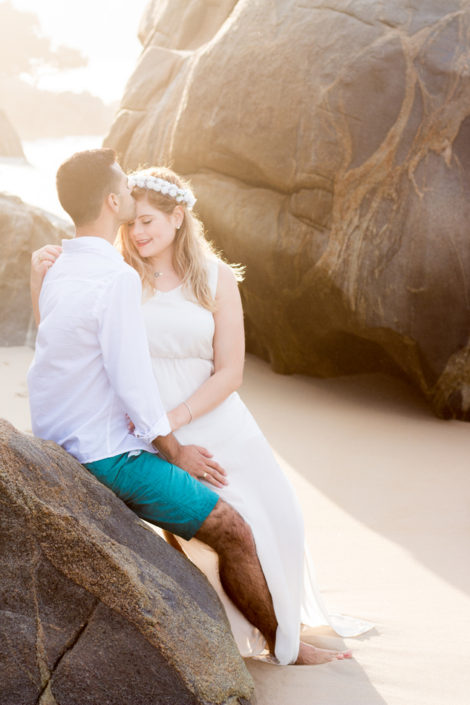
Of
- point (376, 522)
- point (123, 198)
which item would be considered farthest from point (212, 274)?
point (376, 522)

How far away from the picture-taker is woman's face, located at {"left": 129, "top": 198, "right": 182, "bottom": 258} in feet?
11.0

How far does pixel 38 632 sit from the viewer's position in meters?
2.26

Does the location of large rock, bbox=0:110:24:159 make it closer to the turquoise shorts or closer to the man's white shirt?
the man's white shirt

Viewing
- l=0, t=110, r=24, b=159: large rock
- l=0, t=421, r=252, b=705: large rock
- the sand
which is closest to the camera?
l=0, t=421, r=252, b=705: large rock

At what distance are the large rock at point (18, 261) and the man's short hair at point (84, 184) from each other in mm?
4953

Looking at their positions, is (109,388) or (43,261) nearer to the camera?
(109,388)

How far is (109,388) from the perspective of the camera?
8.93ft

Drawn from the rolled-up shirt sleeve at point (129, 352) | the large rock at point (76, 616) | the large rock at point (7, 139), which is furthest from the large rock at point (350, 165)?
the large rock at point (7, 139)

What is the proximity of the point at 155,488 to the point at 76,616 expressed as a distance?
529mm

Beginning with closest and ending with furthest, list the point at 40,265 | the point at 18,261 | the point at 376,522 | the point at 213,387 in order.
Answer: the point at 40,265, the point at 213,387, the point at 376,522, the point at 18,261

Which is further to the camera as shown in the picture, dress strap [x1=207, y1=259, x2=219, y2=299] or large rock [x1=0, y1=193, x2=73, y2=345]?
large rock [x1=0, y1=193, x2=73, y2=345]

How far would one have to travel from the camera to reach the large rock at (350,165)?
6227 millimetres

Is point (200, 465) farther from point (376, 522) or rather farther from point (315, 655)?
point (376, 522)

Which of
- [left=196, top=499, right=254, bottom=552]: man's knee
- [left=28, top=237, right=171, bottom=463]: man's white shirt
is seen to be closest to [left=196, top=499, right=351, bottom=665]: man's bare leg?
[left=196, top=499, right=254, bottom=552]: man's knee
